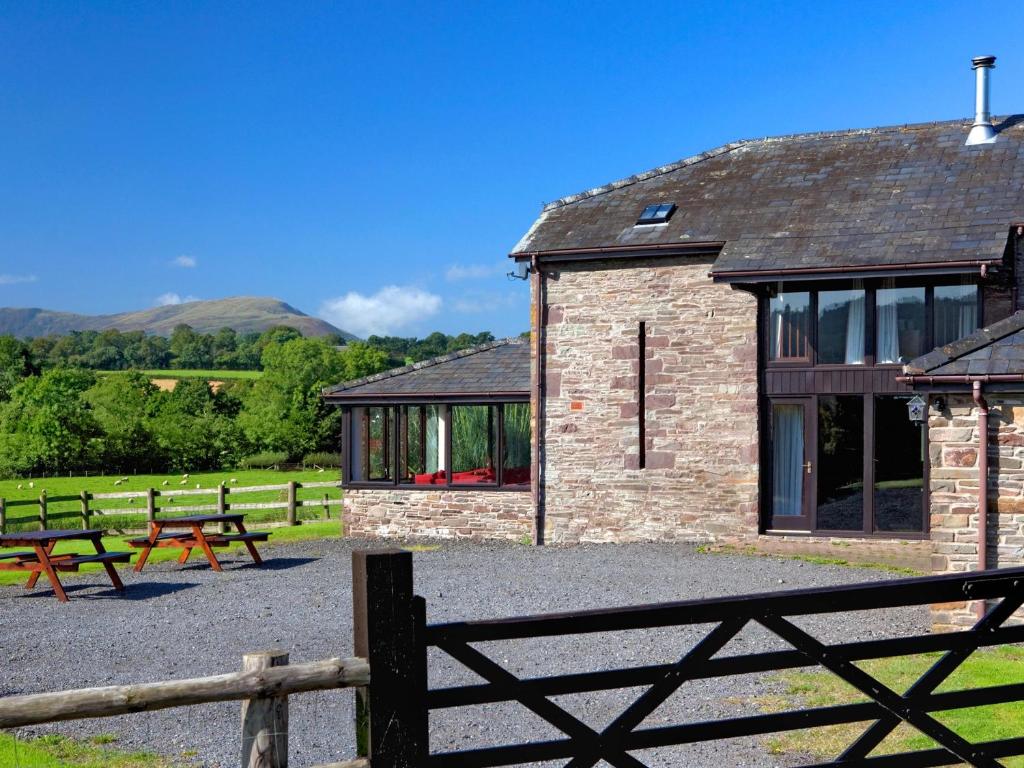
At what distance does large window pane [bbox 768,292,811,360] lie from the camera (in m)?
18.1

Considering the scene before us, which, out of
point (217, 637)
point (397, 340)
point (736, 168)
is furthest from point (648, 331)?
point (397, 340)

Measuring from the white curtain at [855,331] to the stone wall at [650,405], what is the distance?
1497 mm

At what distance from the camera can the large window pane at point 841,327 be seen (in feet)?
58.0

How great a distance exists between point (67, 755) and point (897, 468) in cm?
1349

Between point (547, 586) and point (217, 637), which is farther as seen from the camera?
point (547, 586)

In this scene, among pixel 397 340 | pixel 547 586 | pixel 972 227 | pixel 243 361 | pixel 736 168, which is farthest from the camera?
pixel 397 340

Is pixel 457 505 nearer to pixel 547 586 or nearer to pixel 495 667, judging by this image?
pixel 547 586

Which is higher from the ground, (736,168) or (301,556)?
(736,168)

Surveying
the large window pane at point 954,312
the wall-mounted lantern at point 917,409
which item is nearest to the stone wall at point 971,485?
the wall-mounted lantern at point 917,409

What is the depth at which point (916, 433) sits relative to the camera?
17297 mm

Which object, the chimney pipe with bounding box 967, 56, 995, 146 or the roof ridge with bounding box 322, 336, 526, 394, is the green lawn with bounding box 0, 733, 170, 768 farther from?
the chimney pipe with bounding box 967, 56, 995, 146

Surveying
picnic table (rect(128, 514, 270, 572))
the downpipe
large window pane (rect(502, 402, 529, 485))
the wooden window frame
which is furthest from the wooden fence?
the downpipe

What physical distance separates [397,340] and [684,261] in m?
126

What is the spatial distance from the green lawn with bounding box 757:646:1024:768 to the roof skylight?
10.5 m
